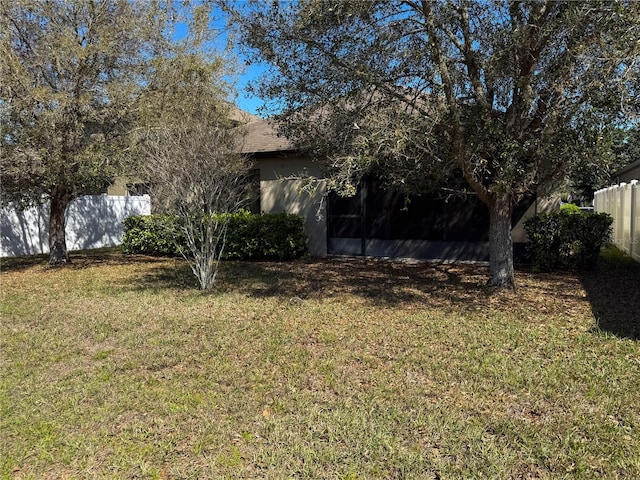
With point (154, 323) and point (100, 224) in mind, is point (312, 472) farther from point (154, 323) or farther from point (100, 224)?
point (100, 224)

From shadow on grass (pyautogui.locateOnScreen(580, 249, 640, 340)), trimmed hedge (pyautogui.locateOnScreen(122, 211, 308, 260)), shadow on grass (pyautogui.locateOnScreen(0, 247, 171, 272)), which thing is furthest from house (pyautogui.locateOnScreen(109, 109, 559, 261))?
shadow on grass (pyautogui.locateOnScreen(0, 247, 171, 272))

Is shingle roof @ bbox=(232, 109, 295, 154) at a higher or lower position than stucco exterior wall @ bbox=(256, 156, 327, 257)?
higher

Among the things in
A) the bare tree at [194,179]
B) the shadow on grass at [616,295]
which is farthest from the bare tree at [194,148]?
the shadow on grass at [616,295]

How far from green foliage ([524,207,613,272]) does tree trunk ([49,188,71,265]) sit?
1096 centimetres

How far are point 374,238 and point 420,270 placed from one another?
227 centimetres

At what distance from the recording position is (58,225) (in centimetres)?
1166

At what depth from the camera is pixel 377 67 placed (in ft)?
22.3

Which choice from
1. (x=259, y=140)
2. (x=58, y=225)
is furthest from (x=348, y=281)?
(x=58, y=225)

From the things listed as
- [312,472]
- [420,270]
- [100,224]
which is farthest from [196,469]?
[100,224]

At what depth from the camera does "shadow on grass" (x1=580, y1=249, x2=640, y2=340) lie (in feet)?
18.9

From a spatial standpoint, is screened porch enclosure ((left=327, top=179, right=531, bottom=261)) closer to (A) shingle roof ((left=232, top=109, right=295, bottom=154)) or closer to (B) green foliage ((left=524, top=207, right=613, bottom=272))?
(B) green foliage ((left=524, top=207, right=613, bottom=272))

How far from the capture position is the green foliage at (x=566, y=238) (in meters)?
9.42

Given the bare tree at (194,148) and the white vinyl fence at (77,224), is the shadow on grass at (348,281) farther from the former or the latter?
the white vinyl fence at (77,224)

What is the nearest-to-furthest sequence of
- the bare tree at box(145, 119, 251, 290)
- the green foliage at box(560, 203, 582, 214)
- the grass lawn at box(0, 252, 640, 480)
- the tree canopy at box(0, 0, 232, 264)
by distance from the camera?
the grass lawn at box(0, 252, 640, 480) < the bare tree at box(145, 119, 251, 290) < the tree canopy at box(0, 0, 232, 264) < the green foliage at box(560, 203, 582, 214)
